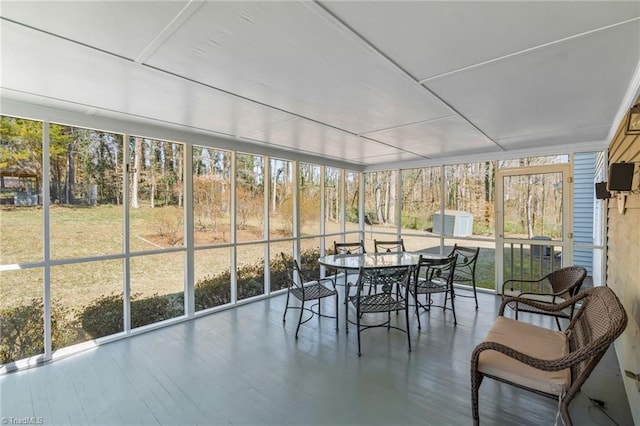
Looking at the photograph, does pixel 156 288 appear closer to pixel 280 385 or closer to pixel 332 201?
pixel 280 385

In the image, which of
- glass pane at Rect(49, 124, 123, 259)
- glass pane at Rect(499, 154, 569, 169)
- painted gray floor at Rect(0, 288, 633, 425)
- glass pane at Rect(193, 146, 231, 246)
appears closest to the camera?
painted gray floor at Rect(0, 288, 633, 425)

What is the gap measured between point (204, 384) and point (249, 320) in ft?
4.71

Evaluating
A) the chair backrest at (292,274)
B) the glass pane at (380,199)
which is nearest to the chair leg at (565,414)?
the chair backrest at (292,274)

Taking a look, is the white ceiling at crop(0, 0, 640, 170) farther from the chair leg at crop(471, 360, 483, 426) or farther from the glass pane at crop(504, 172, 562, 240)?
the chair leg at crop(471, 360, 483, 426)

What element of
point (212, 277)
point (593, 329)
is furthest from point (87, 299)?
point (593, 329)

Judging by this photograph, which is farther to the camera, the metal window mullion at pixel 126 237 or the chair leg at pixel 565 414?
the metal window mullion at pixel 126 237

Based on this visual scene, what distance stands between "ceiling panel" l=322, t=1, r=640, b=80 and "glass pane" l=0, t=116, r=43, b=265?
130 inches

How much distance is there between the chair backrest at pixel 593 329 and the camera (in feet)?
5.17

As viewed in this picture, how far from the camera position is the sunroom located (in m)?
1.62

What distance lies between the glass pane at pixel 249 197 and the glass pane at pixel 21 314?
7.61ft

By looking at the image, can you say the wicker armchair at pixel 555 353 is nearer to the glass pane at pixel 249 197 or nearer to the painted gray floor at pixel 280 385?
the painted gray floor at pixel 280 385

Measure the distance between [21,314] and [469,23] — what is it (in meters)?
4.43

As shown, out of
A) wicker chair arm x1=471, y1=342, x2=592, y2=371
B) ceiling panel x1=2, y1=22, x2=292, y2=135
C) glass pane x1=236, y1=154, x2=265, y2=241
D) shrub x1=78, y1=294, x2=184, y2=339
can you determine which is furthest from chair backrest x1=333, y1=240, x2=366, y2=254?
wicker chair arm x1=471, y1=342, x2=592, y2=371

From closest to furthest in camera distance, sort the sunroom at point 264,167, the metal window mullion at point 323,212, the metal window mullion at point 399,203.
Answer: the sunroom at point 264,167 < the metal window mullion at point 323,212 < the metal window mullion at point 399,203
